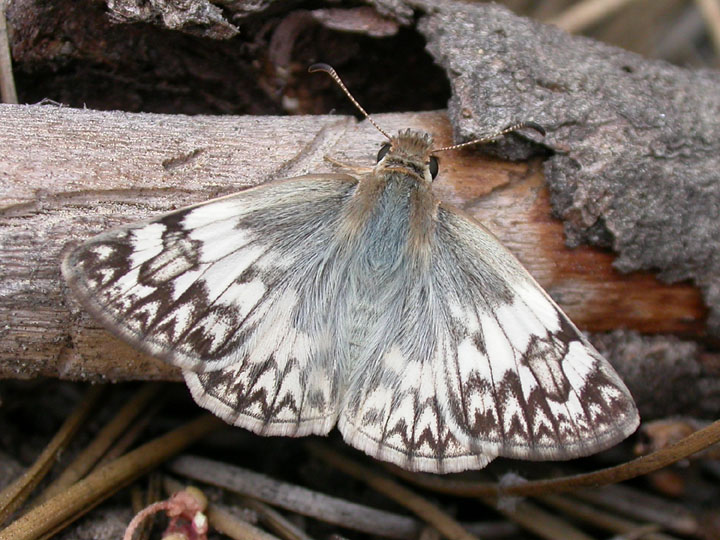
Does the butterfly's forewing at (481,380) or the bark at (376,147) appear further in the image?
the bark at (376,147)

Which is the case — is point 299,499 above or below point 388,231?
below

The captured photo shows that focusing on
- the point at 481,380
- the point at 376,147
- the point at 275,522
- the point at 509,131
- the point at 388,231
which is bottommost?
the point at 275,522

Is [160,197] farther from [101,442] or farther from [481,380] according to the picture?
[481,380]

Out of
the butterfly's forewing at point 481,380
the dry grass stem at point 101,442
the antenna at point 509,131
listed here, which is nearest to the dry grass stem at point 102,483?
the dry grass stem at point 101,442

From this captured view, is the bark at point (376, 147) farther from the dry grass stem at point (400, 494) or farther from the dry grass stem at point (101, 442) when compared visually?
the dry grass stem at point (400, 494)

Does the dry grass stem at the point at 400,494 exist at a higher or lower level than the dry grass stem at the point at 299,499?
higher

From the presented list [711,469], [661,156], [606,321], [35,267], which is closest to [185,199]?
[35,267]

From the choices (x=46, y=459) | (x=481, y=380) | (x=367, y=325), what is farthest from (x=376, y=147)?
(x=46, y=459)
